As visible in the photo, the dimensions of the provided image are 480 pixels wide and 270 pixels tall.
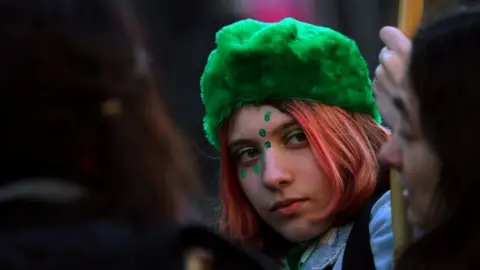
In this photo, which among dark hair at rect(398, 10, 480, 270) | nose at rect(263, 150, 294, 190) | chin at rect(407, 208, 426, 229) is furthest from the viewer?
nose at rect(263, 150, 294, 190)

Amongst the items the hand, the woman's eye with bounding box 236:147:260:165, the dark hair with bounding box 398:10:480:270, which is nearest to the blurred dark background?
the woman's eye with bounding box 236:147:260:165

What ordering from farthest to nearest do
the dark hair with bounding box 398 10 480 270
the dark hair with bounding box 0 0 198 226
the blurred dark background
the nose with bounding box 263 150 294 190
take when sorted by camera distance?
the blurred dark background, the nose with bounding box 263 150 294 190, the dark hair with bounding box 398 10 480 270, the dark hair with bounding box 0 0 198 226

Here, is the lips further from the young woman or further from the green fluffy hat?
the green fluffy hat

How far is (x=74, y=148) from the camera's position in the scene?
922mm

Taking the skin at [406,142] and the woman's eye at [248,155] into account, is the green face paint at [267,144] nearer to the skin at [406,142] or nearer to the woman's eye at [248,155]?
the woman's eye at [248,155]

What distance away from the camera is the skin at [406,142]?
117 centimetres

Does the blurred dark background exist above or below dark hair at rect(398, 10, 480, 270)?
above

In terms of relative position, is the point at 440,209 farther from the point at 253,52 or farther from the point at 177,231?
the point at 253,52

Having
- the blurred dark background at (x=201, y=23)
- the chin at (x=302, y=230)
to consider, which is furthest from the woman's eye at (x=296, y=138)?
the blurred dark background at (x=201, y=23)

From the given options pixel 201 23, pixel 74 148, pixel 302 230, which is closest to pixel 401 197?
pixel 302 230

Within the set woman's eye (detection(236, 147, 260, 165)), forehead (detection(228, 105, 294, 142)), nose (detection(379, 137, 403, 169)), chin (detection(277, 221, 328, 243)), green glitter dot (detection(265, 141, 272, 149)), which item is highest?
forehead (detection(228, 105, 294, 142))

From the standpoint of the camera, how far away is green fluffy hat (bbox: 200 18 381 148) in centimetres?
153

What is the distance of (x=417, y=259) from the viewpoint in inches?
44.3

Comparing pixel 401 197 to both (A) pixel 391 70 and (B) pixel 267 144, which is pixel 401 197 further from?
(B) pixel 267 144
